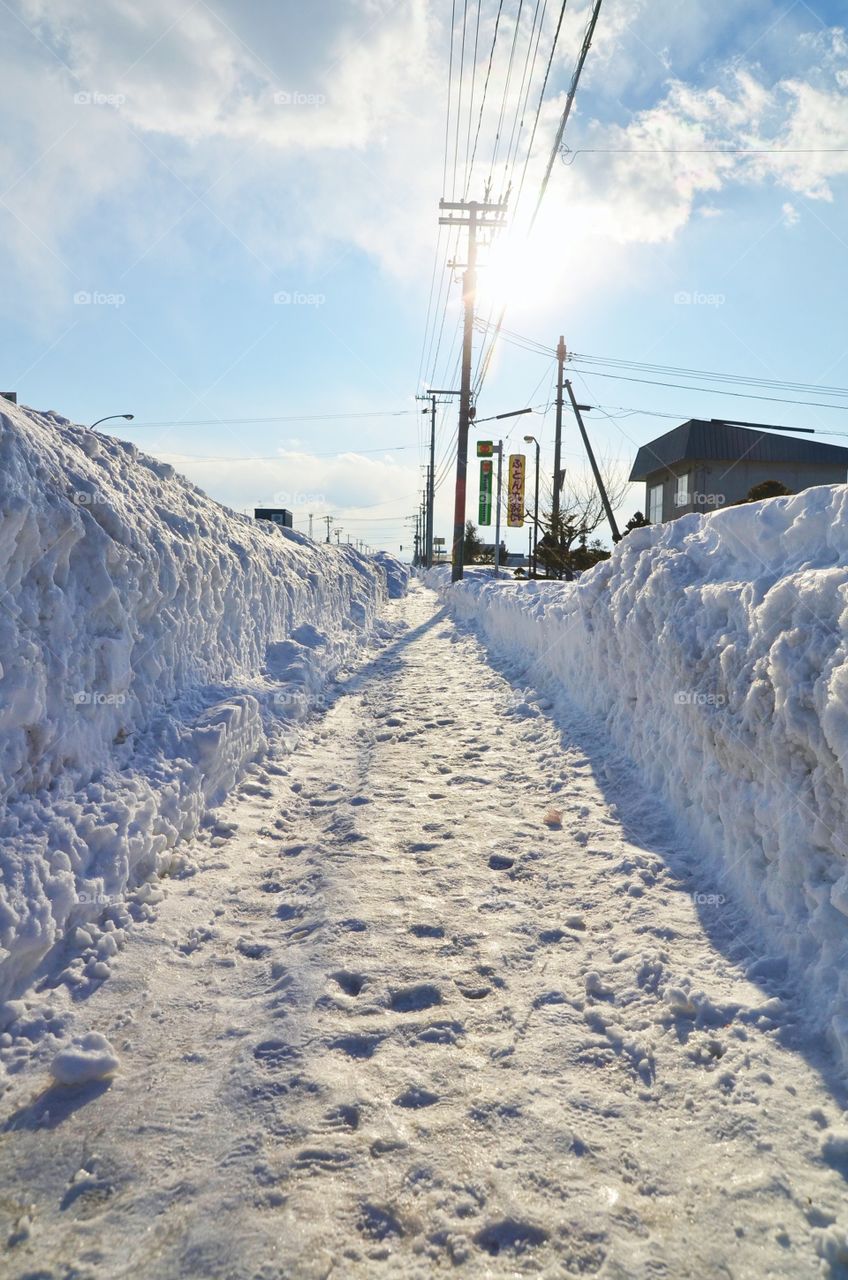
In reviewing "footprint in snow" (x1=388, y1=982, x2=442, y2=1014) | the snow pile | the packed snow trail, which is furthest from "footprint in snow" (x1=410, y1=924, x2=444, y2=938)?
the snow pile

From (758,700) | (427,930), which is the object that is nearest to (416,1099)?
(427,930)

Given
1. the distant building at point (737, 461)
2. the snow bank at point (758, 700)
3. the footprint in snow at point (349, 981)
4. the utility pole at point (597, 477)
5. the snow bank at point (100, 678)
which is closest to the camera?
the snow bank at point (758, 700)

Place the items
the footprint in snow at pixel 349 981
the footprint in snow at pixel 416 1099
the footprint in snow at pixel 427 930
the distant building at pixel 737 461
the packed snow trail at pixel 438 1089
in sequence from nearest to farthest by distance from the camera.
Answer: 1. the packed snow trail at pixel 438 1089
2. the footprint in snow at pixel 416 1099
3. the footprint in snow at pixel 349 981
4. the footprint in snow at pixel 427 930
5. the distant building at pixel 737 461

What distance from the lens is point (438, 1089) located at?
256cm

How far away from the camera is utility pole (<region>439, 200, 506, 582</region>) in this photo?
25.6m

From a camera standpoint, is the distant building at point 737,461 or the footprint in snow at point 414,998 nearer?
the footprint in snow at point 414,998

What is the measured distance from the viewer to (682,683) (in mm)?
4738

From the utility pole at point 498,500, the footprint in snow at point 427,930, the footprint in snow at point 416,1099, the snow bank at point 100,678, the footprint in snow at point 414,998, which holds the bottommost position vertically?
the footprint in snow at point 416,1099

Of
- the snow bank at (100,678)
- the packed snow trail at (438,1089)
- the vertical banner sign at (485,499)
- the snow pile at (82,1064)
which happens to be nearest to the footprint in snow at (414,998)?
the packed snow trail at (438,1089)

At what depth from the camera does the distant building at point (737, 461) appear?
29.7 metres

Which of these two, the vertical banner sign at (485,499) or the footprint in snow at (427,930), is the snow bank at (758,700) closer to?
the footprint in snow at (427,930)

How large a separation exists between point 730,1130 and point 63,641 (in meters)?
3.93

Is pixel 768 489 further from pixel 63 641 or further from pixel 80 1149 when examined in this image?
pixel 80 1149

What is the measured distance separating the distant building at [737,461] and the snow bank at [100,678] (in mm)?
26706
